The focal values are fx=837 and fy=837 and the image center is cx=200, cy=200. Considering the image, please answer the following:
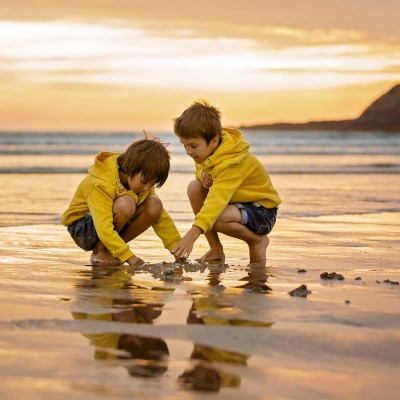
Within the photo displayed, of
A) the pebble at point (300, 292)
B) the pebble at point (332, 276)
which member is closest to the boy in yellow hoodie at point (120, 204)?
the pebble at point (332, 276)

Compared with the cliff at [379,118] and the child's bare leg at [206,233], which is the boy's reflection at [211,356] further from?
the cliff at [379,118]

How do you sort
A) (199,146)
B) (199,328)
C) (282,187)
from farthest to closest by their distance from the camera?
(282,187)
(199,146)
(199,328)

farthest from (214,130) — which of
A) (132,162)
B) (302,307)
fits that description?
(302,307)

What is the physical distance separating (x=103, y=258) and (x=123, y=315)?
6.24 ft

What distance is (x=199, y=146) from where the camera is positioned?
18.2ft

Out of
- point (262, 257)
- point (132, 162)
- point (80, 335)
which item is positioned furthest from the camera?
point (262, 257)

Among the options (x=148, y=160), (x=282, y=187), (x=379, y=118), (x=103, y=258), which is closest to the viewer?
(x=148, y=160)

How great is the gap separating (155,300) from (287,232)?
3.65 m

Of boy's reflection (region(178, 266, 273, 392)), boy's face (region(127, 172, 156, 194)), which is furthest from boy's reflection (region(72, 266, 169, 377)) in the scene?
boy's face (region(127, 172, 156, 194))

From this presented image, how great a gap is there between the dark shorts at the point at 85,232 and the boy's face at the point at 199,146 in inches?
33.6

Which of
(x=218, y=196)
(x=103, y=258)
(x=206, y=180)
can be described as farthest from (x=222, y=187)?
(x=103, y=258)

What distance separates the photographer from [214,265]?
5547 millimetres

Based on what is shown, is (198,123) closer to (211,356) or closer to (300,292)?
(300,292)

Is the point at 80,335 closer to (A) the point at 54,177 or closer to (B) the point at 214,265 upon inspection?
(B) the point at 214,265
